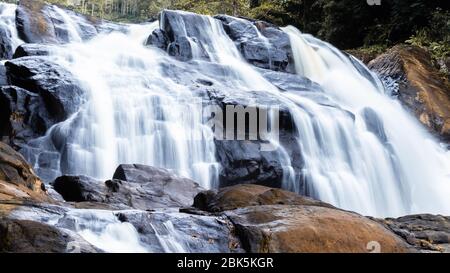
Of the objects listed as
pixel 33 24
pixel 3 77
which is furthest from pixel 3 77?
pixel 33 24

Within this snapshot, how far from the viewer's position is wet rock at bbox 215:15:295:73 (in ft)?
51.2

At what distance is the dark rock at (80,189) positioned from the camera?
7.06m

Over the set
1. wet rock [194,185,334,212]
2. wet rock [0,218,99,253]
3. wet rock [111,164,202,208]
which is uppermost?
wet rock [0,218,99,253]

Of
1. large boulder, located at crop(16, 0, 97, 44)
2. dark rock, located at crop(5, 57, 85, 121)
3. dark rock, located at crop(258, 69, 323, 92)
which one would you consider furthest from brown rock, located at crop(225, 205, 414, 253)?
large boulder, located at crop(16, 0, 97, 44)

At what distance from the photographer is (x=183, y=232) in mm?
5125

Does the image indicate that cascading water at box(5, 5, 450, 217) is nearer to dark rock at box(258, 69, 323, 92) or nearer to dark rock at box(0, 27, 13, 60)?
dark rock at box(258, 69, 323, 92)

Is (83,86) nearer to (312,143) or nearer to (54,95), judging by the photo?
(54,95)

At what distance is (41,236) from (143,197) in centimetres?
322

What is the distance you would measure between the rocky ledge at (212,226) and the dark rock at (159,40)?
8.65m

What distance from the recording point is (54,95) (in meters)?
9.80

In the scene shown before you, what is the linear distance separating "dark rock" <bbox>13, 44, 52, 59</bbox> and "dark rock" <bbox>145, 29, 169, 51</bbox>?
3646 mm

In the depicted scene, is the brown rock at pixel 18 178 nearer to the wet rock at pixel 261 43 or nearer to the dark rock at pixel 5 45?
the dark rock at pixel 5 45

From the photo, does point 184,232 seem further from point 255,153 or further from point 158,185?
point 255,153

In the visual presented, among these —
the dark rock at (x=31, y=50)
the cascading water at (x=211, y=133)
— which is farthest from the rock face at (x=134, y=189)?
the dark rock at (x=31, y=50)
